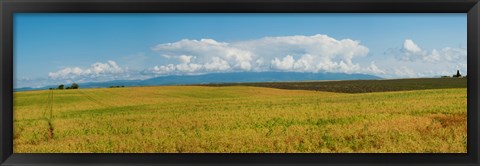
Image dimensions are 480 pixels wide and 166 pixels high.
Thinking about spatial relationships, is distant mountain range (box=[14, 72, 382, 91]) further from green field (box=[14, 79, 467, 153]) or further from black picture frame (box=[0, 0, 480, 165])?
black picture frame (box=[0, 0, 480, 165])

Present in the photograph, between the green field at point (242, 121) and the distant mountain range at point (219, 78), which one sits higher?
the distant mountain range at point (219, 78)

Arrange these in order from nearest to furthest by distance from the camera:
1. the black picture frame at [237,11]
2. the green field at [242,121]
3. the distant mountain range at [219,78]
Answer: the black picture frame at [237,11]
the green field at [242,121]
the distant mountain range at [219,78]

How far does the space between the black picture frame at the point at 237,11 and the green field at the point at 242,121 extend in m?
0.20

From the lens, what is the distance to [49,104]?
595 centimetres

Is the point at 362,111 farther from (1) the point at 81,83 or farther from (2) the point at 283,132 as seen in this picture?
(1) the point at 81,83

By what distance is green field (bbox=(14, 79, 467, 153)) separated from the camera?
11.4ft

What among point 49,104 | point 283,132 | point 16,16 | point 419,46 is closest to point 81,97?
point 49,104

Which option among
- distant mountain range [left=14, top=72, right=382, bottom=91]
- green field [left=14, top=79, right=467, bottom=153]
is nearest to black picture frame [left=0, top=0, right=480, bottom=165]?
green field [left=14, top=79, right=467, bottom=153]

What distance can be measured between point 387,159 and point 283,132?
1.59 metres

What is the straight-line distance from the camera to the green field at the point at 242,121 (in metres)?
3.48

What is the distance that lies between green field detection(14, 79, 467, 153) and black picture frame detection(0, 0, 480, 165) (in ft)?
0.66

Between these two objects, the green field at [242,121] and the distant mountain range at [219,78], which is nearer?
the green field at [242,121]

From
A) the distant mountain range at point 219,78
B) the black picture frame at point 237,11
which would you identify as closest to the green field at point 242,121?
the black picture frame at point 237,11

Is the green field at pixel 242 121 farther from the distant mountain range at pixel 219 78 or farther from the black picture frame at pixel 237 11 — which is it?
the distant mountain range at pixel 219 78
